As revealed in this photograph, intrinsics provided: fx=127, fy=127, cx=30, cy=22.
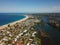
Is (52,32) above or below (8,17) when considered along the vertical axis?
below

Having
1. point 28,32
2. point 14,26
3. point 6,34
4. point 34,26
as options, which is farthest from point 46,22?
point 6,34

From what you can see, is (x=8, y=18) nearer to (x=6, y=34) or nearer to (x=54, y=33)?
(x=6, y=34)

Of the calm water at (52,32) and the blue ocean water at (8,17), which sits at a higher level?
the blue ocean water at (8,17)

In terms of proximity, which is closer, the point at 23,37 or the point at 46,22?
the point at 23,37

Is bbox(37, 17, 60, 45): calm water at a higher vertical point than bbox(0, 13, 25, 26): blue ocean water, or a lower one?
lower

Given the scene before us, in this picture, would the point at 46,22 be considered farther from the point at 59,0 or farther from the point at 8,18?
the point at 8,18

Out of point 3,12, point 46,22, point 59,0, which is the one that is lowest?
point 46,22

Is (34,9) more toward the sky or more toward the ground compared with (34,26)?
more toward the sky
